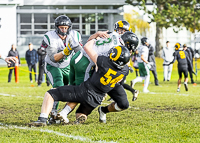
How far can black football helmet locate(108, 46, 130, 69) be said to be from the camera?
5.36m

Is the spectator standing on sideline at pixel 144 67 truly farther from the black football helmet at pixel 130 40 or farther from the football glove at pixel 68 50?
the football glove at pixel 68 50

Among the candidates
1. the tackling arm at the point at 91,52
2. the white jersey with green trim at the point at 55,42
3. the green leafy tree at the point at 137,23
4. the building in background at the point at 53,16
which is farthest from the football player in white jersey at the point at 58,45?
the green leafy tree at the point at 137,23

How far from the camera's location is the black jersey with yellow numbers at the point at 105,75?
5.45m

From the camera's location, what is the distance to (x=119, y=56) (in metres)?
5.35

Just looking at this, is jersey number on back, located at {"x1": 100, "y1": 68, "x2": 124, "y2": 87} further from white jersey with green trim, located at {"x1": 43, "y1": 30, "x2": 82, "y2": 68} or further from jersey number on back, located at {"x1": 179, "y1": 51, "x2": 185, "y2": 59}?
jersey number on back, located at {"x1": 179, "y1": 51, "x2": 185, "y2": 59}

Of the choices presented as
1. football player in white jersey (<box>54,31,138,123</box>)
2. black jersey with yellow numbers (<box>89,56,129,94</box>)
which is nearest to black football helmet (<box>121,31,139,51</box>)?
football player in white jersey (<box>54,31,138,123</box>)

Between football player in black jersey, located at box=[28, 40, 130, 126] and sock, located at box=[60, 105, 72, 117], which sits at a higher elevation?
football player in black jersey, located at box=[28, 40, 130, 126]

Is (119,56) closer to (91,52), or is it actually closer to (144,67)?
(91,52)

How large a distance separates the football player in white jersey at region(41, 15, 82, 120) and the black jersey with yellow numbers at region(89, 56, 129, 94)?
784 mm

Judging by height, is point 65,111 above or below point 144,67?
below

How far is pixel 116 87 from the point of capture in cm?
611

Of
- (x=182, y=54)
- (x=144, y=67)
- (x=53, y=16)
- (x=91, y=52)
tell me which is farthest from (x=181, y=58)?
(x=53, y=16)

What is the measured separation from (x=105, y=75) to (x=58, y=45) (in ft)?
4.49

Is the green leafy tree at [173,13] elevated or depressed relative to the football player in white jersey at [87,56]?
elevated
